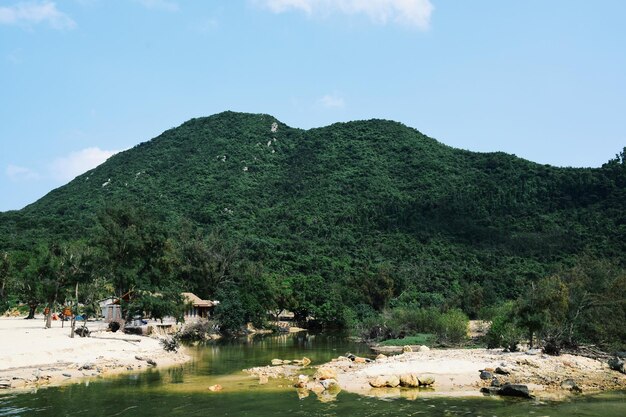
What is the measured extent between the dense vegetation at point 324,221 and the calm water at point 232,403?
16518 millimetres

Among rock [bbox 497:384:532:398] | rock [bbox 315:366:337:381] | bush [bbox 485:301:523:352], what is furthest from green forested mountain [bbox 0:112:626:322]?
rock [bbox 497:384:532:398]

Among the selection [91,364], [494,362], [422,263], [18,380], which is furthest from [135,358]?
[422,263]

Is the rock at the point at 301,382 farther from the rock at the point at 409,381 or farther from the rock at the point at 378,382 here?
the rock at the point at 409,381

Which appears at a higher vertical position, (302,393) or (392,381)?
(392,381)

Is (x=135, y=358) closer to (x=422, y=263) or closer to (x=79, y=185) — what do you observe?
(x=422, y=263)

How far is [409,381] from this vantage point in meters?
26.6

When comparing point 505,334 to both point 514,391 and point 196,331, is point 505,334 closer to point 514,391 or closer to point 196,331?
point 514,391

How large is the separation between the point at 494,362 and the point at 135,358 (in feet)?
76.9

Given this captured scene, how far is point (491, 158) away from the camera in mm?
143250

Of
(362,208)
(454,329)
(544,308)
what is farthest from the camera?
(362,208)

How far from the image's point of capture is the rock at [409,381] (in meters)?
26.6

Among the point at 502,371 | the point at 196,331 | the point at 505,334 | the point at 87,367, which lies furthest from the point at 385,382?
the point at 196,331

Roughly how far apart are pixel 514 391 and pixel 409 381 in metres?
5.03

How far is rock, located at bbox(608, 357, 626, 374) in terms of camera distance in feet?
98.0
